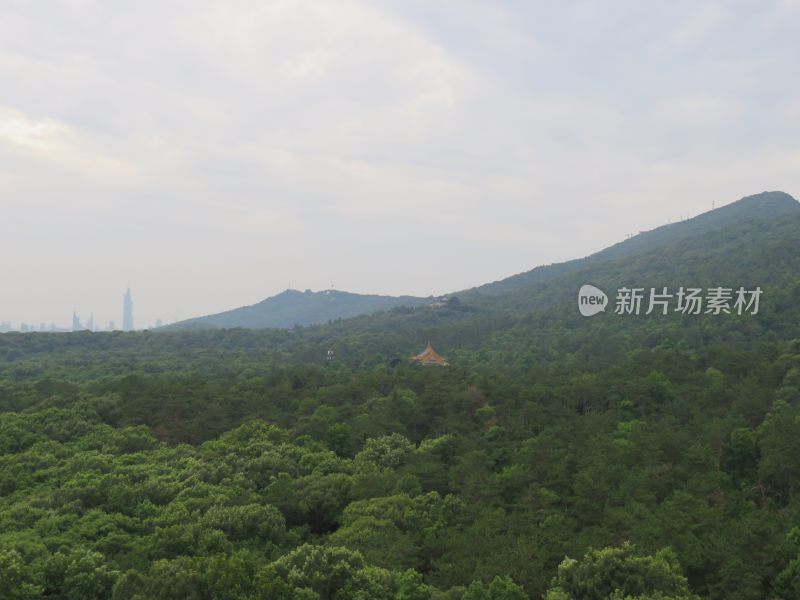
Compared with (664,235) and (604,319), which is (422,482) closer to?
(604,319)

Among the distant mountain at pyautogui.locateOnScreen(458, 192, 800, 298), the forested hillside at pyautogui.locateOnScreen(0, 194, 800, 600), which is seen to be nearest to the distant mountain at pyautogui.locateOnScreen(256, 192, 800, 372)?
the forested hillside at pyautogui.locateOnScreen(0, 194, 800, 600)

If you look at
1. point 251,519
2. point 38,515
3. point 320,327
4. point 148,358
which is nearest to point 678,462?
point 251,519

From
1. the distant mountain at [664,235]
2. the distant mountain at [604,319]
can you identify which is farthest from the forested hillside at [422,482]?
the distant mountain at [664,235]

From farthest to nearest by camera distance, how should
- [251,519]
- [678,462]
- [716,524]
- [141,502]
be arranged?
[678,462], [141,502], [251,519], [716,524]

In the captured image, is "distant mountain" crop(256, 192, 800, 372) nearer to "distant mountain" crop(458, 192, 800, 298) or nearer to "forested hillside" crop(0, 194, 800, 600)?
"forested hillside" crop(0, 194, 800, 600)

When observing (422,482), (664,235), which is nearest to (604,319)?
(422,482)

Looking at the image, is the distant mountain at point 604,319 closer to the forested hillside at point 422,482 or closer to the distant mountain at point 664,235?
the forested hillside at point 422,482

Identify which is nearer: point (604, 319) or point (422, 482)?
point (422, 482)

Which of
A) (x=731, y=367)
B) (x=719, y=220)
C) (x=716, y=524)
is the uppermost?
(x=719, y=220)

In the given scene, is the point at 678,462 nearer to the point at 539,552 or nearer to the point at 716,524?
the point at 716,524
